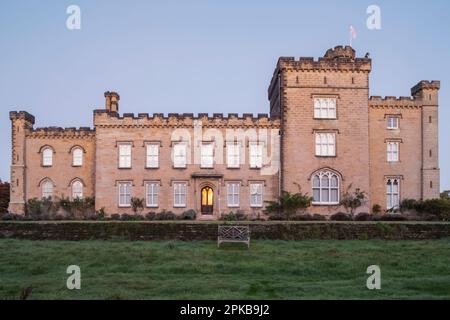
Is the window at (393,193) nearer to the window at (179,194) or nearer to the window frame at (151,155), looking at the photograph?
the window at (179,194)

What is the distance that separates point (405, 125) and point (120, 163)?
61.3 ft

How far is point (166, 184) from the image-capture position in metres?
34.9

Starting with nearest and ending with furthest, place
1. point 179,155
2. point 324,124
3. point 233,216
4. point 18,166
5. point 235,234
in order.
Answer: point 235,234, point 233,216, point 324,124, point 179,155, point 18,166

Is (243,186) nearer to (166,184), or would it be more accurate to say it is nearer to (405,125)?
(166,184)

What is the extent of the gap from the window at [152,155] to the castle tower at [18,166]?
8830 millimetres

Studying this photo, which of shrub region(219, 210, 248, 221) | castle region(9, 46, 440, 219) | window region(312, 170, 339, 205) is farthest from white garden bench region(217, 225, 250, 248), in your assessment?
window region(312, 170, 339, 205)

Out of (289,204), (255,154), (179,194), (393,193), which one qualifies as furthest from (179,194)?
(393,193)

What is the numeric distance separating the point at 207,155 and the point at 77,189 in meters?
9.37

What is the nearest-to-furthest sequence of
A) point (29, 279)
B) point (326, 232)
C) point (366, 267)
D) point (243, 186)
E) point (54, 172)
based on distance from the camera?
point (29, 279) < point (366, 267) < point (326, 232) < point (243, 186) < point (54, 172)

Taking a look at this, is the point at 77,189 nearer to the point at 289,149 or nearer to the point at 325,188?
the point at 289,149

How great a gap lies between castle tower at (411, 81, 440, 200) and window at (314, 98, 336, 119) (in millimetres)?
6212

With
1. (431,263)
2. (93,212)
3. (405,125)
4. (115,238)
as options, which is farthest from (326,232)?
(93,212)

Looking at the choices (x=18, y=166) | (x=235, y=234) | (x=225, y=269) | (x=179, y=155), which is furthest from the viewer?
(x=18, y=166)

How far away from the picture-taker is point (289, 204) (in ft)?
107
